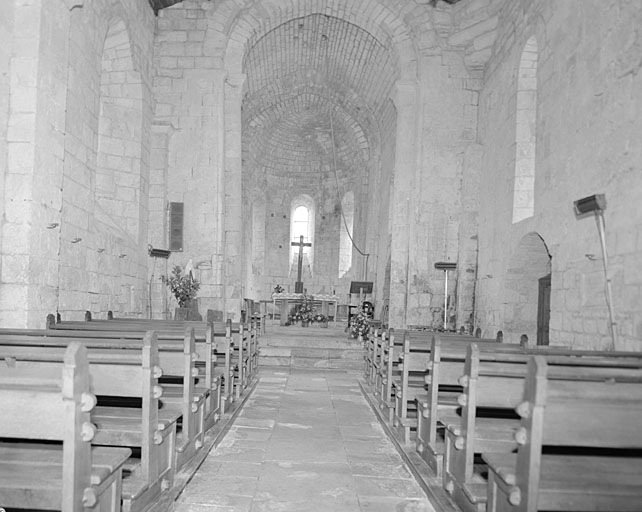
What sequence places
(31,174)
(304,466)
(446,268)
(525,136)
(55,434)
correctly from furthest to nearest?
(446,268) < (525,136) < (31,174) < (304,466) < (55,434)

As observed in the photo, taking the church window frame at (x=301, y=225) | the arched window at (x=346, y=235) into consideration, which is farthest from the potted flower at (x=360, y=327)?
the church window frame at (x=301, y=225)

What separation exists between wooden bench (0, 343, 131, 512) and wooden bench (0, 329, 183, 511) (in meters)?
0.49

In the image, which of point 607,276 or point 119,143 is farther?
point 119,143

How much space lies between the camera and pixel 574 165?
654 cm

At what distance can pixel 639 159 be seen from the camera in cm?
508


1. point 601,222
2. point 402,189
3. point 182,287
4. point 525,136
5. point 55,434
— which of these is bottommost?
point 55,434

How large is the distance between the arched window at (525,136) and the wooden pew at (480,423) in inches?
219

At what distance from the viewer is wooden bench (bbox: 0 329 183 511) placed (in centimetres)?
265

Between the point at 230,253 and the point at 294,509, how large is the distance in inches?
346

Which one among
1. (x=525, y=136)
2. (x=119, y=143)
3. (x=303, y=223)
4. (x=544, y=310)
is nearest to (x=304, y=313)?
(x=119, y=143)

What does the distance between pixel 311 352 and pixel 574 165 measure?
5302mm

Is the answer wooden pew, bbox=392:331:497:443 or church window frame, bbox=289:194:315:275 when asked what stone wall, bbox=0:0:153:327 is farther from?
church window frame, bbox=289:194:315:275

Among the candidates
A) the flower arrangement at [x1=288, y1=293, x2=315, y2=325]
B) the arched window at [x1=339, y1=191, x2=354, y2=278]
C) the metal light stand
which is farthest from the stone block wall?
the arched window at [x1=339, y1=191, x2=354, y2=278]

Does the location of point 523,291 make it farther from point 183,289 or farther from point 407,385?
point 183,289
